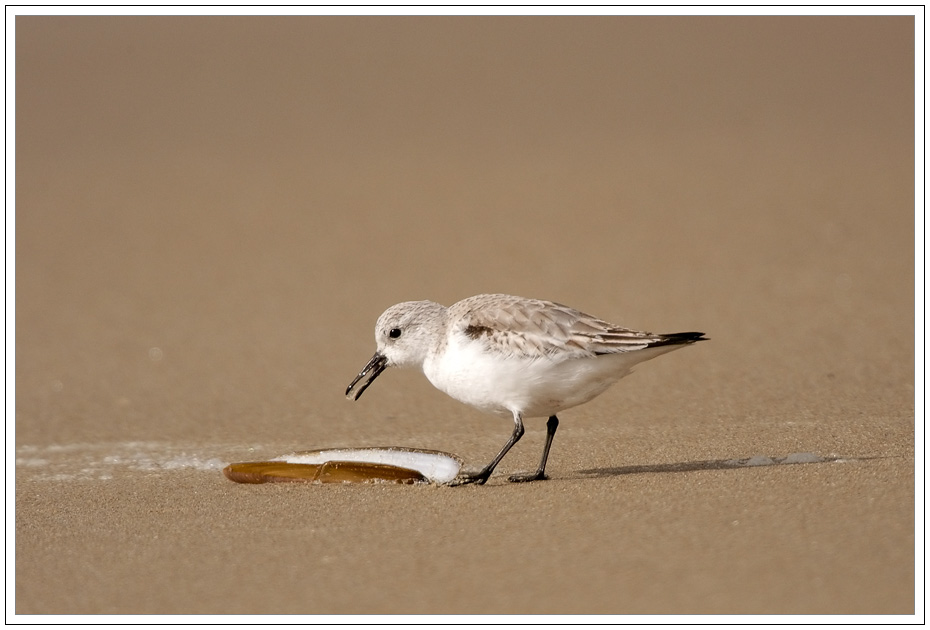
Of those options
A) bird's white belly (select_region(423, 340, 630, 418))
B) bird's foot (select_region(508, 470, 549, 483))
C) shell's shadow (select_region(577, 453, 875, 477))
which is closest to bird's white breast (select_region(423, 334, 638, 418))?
bird's white belly (select_region(423, 340, 630, 418))

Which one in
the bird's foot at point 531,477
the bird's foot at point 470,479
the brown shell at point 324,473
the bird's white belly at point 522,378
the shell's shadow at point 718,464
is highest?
the bird's white belly at point 522,378

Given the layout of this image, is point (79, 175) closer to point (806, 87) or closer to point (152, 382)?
point (152, 382)

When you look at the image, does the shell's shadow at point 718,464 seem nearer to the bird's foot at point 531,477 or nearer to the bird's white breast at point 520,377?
the bird's foot at point 531,477

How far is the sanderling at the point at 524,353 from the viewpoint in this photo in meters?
5.10

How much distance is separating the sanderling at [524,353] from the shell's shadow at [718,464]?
0.33 m

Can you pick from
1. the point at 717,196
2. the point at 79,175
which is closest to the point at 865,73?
the point at 717,196

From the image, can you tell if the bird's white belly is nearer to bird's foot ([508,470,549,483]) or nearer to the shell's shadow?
bird's foot ([508,470,549,483])

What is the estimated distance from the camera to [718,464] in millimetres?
5332

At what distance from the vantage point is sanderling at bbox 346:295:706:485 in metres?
5.10

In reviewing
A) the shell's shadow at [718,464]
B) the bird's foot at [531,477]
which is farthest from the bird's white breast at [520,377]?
the shell's shadow at [718,464]

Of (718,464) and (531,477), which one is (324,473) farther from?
(718,464)

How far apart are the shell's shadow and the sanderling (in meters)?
0.33

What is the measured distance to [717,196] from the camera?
12039 mm

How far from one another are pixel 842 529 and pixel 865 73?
13493mm
